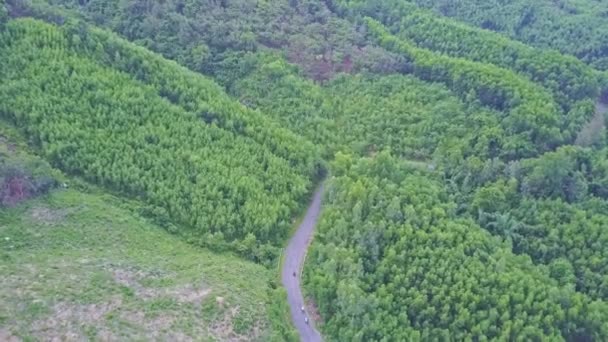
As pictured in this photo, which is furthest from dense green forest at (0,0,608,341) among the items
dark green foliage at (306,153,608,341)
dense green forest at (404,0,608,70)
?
dense green forest at (404,0,608,70)

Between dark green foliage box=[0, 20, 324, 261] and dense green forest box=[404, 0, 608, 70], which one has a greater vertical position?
dense green forest box=[404, 0, 608, 70]

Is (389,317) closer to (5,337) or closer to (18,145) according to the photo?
(5,337)

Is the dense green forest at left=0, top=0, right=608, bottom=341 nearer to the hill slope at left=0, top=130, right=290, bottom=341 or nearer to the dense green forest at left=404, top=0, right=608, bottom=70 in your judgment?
the dense green forest at left=404, top=0, right=608, bottom=70

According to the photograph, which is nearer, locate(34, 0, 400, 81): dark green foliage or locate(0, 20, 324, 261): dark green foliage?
locate(0, 20, 324, 261): dark green foliage

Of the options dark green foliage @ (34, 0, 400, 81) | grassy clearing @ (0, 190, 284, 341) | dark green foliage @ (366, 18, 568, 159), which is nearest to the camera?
grassy clearing @ (0, 190, 284, 341)

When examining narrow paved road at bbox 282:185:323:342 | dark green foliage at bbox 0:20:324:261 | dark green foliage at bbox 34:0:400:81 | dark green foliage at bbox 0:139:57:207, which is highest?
dark green foliage at bbox 34:0:400:81

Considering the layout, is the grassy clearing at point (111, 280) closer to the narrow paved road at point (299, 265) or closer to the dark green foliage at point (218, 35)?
the narrow paved road at point (299, 265)

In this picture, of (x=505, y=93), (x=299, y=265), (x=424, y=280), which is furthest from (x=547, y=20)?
(x=299, y=265)

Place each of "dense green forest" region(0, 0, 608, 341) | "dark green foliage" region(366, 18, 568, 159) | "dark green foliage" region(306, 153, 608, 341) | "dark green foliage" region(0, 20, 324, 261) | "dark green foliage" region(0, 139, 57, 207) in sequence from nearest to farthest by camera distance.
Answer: "dark green foliage" region(306, 153, 608, 341) < "dense green forest" region(0, 0, 608, 341) < "dark green foliage" region(0, 139, 57, 207) < "dark green foliage" region(0, 20, 324, 261) < "dark green foliage" region(366, 18, 568, 159)
